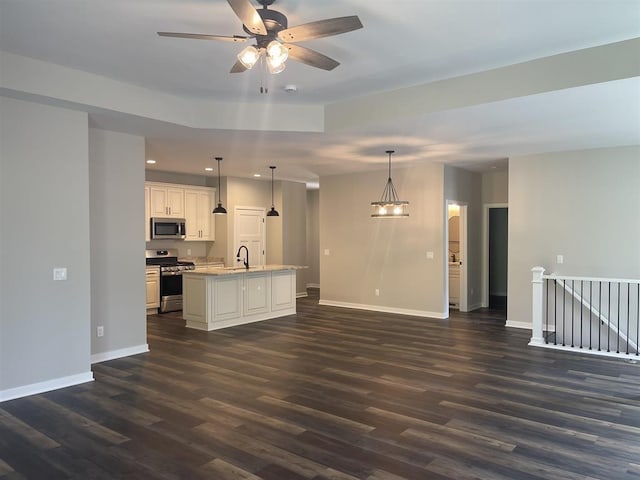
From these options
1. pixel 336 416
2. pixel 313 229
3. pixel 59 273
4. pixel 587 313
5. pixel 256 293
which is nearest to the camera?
pixel 336 416

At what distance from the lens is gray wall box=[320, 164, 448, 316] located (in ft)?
26.4

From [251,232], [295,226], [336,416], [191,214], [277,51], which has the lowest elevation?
[336,416]

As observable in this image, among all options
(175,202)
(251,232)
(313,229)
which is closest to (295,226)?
(251,232)

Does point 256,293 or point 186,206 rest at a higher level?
point 186,206

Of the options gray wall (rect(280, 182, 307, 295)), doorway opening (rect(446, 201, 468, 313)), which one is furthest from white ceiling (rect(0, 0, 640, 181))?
gray wall (rect(280, 182, 307, 295))

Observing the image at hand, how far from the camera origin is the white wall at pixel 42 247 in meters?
4.11

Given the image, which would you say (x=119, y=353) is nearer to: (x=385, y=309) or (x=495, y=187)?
(x=385, y=309)

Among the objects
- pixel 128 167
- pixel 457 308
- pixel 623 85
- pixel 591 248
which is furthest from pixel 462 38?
pixel 457 308

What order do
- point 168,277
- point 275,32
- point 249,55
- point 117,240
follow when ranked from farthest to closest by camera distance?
1. point 168,277
2. point 117,240
3. point 249,55
4. point 275,32

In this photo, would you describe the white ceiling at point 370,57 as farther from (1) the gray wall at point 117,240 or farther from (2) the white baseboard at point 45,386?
(2) the white baseboard at point 45,386

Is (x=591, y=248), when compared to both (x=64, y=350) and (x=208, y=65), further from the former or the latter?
(x=64, y=350)

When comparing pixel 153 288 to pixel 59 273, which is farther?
pixel 153 288

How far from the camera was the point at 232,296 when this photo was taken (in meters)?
7.29

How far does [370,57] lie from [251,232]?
676cm
